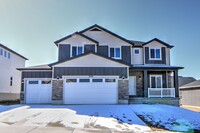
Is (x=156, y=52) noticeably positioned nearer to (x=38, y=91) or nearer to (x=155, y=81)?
(x=155, y=81)

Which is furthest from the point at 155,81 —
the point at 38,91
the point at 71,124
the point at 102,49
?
the point at 71,124

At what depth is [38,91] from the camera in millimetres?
19188

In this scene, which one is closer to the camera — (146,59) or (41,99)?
(41,99)

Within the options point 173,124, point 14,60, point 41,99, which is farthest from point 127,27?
point 14,60

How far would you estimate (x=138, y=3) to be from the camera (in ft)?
54.8

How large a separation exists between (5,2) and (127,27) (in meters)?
11.9

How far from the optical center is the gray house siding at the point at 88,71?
59.7 ft

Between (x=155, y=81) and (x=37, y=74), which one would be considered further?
(x=155, y=81)

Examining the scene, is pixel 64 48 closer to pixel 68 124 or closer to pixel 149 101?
pixel 149 101

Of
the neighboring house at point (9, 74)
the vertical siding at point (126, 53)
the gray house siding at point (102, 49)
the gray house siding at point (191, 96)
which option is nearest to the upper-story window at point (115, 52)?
the vertical siding at point (126, 53)

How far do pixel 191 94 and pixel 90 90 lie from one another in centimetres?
1638

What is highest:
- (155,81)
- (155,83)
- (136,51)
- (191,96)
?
(136,51)

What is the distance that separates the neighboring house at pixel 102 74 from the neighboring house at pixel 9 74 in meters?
6.36

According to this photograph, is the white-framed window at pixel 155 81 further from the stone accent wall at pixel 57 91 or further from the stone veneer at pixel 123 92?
the stone accent wall at pixel 57 91
